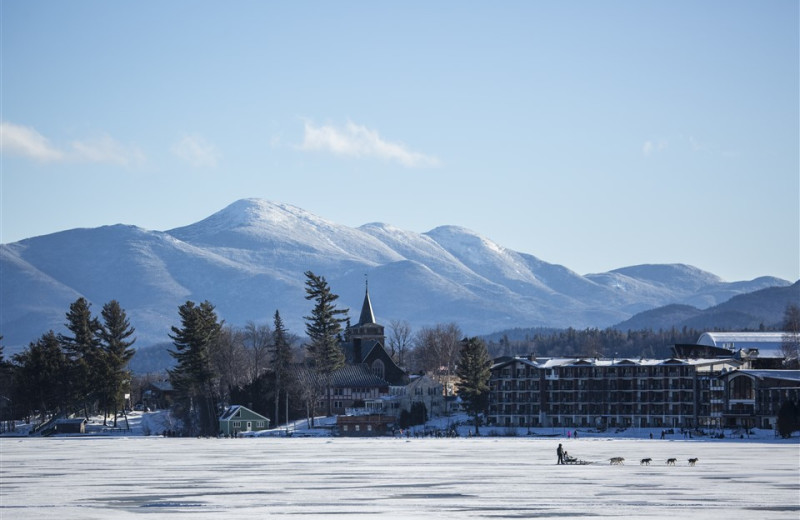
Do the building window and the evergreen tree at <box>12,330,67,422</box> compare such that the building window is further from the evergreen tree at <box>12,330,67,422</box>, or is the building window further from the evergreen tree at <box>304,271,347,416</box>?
the evergreen tree at <box>12,330,67,422</box>

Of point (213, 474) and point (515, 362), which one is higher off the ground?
point (515, 362)

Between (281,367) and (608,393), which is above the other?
(281,367)

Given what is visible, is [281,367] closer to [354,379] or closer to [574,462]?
[354,379]

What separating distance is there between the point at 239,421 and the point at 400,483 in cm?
9394

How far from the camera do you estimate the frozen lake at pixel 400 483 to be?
59.7m

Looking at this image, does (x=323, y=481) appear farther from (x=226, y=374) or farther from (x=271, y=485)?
(x=226, y=374)

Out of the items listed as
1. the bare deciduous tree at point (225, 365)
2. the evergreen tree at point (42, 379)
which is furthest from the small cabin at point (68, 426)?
the bare deciduous tree at point (225, 365)

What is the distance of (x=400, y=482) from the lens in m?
73.9

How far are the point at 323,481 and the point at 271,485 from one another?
13.1 feet

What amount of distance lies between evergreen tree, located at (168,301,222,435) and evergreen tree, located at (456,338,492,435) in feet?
108

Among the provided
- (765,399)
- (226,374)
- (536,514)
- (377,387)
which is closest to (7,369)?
(226,374)

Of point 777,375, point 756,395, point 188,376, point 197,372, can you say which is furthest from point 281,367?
point 777,375

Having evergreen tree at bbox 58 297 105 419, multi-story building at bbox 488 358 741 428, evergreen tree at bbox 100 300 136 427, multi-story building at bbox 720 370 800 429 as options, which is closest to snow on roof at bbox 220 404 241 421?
evergreen tree at bbox 100 300 136 427

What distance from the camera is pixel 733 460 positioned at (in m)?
93.1
